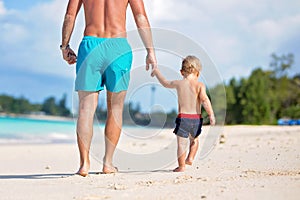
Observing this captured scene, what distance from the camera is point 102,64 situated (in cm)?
412

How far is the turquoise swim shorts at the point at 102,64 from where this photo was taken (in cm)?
407

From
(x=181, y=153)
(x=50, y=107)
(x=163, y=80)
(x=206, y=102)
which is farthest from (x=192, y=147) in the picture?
(x=50, y=107)

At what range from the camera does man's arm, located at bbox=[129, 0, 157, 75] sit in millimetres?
4242

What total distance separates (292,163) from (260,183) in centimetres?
151

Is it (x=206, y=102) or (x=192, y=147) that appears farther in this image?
(x=192, y=147)

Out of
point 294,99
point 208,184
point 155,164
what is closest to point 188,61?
point 155,164

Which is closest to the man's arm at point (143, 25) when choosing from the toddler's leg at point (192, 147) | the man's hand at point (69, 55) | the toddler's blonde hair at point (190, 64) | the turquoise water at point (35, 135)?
the toddler's blonde hair at point (190, 64)

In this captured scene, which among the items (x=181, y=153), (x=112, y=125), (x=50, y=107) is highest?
(x=112, y=125)

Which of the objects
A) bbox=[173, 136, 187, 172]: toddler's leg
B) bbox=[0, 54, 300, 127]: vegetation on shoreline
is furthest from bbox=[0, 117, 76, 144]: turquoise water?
bbox=[0, 54, 300, 127]: vegetation on shoreline

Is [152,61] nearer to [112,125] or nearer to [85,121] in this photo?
[112,125]

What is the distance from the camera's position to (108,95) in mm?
4230

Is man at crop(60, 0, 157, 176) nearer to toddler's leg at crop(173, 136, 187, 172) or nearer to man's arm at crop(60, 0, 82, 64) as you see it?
man's arm at crop(60, 0, 82, 64)

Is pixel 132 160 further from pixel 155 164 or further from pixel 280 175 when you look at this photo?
pixel 280 175

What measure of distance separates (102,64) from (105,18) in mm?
455
